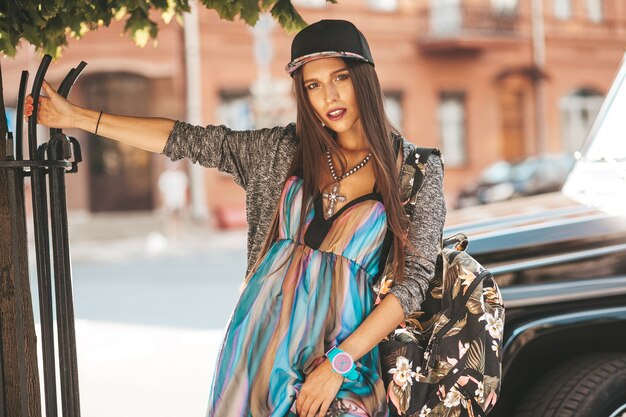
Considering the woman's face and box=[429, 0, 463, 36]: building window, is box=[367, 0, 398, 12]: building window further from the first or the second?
the woman's face

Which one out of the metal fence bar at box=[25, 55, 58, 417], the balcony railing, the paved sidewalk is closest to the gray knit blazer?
the metal fence bar at box=[25, 55, 58, 417]

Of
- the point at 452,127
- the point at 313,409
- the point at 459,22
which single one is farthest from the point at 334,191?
the point at 452,127

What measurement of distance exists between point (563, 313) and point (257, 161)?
120cm

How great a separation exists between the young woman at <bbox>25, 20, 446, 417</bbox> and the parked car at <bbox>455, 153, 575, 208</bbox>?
15509 mm

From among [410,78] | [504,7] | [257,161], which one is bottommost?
[257,161]

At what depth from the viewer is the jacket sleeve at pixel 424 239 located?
2.34 m

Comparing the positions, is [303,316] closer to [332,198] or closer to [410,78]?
A: [332,198]

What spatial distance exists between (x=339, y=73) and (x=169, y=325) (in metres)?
6.18

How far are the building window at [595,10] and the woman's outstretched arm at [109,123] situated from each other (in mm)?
27831

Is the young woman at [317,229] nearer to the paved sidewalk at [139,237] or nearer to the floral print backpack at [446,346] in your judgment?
the floral print backpack at [446,346]

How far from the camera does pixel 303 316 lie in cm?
229

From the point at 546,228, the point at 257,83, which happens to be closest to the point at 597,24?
the point at 257,83

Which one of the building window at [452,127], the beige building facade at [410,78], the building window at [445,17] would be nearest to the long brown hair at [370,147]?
the beige building facade at [410,78]

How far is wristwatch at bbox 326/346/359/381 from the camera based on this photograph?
2.22 m
